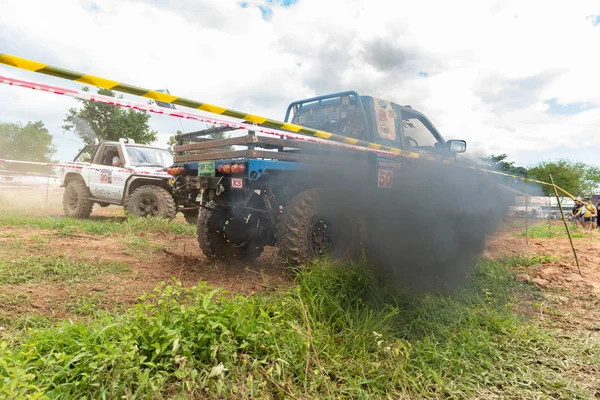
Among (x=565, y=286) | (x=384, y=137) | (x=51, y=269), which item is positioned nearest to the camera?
(x=51, y=269)

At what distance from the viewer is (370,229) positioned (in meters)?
4.42

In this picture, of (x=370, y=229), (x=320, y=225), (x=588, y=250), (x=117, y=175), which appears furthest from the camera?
(x=117, y=175)

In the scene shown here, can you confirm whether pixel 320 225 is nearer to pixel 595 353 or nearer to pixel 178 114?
pixel 178 114

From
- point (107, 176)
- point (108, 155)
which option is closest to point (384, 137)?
point (107, 176)

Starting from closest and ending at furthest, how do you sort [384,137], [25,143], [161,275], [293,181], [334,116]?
[161,275], [293,181], [384,137], [334,116], [25,143]

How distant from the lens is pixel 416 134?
5562 mm

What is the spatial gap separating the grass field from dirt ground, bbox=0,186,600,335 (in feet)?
0.09

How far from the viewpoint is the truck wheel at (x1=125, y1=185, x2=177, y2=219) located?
25.0 feet

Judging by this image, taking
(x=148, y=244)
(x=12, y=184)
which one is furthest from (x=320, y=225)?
(x=12, y=184)

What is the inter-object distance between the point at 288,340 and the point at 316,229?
1934mm

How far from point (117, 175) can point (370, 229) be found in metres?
6.66

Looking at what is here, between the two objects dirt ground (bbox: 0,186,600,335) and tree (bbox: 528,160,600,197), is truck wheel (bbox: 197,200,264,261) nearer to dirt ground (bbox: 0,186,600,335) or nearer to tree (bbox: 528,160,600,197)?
dirt ground (bbox: 0,186,600,335)

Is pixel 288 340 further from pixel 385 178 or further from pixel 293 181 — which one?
pixel 385 178

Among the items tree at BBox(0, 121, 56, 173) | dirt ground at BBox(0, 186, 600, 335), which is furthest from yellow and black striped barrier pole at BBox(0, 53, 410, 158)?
tree at BBox(0, 121, 56, 173)
